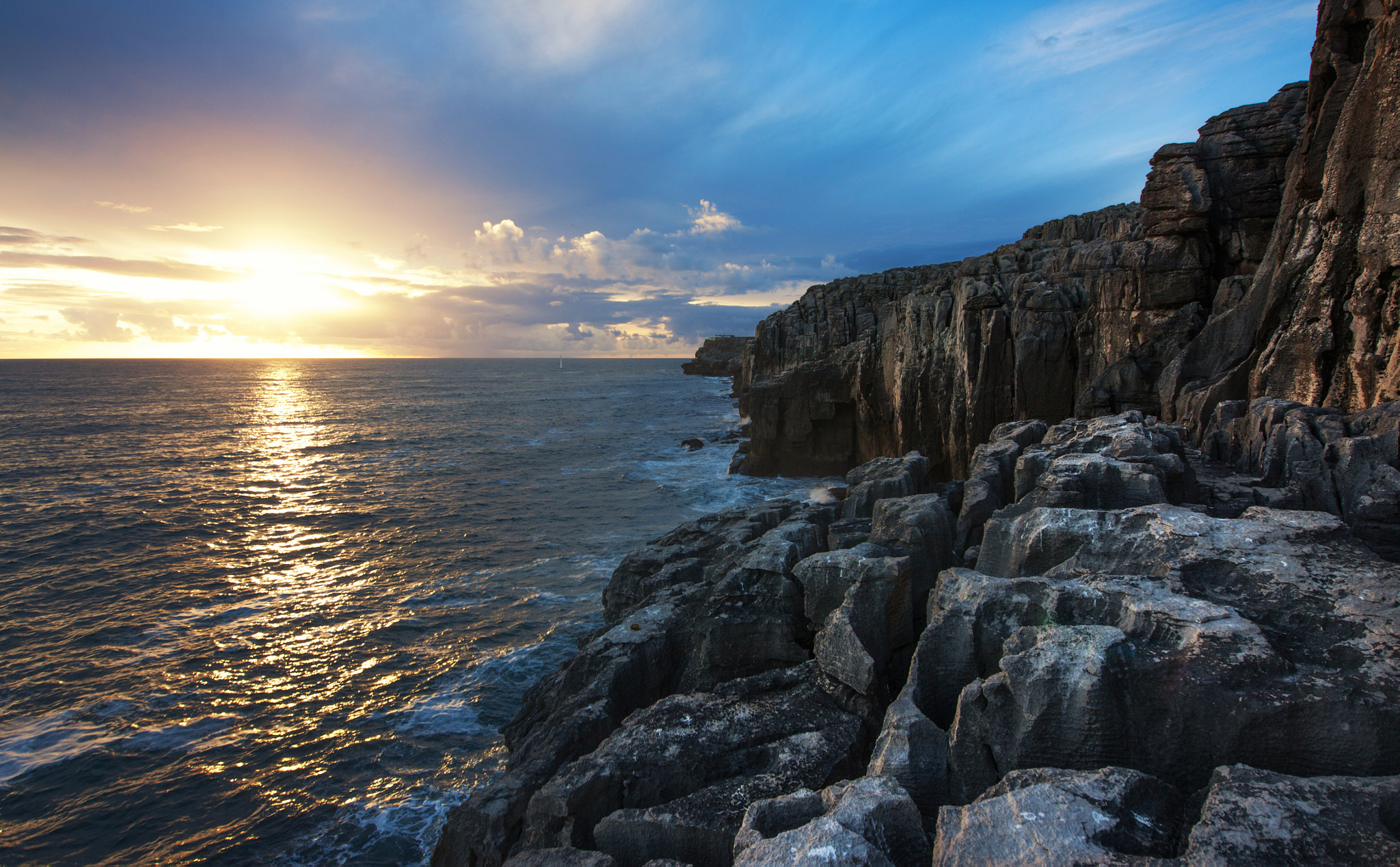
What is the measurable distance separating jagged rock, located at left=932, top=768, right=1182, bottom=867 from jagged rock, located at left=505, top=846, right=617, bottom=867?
356cm

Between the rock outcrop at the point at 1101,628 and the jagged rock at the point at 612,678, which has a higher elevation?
the rock outcrop at the point at 1101,628

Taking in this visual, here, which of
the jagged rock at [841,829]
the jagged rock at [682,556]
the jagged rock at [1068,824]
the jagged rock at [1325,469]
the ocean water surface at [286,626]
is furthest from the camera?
the jagged rock at [682,556]

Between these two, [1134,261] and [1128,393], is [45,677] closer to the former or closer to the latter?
[1128,393]

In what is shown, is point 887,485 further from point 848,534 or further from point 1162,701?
point 1162,701

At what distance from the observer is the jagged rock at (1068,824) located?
4.25 m

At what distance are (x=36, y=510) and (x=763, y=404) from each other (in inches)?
1502

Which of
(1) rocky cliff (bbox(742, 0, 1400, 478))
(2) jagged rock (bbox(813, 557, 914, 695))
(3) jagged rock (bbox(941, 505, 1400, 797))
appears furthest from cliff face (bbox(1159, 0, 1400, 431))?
(2) jagged rock (bbox(813, 557, 914, 695))

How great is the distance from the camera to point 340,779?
1273cm

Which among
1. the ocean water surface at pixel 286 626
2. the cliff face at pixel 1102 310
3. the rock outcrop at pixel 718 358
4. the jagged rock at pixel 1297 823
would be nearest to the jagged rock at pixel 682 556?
the ocean water surface at pixel 286 626

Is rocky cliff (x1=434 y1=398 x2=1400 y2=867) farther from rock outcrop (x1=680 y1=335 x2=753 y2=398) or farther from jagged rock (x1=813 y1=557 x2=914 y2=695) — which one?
rock outcrop (x1=680 y1=335 x2=753 y2=398)

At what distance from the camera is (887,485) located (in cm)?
1512

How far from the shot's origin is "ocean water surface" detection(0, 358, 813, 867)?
12.0 meters

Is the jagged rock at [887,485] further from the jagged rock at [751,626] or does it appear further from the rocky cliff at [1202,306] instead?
the rocky cliff at [1202,306]

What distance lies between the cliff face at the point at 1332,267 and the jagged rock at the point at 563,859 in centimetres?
1603
